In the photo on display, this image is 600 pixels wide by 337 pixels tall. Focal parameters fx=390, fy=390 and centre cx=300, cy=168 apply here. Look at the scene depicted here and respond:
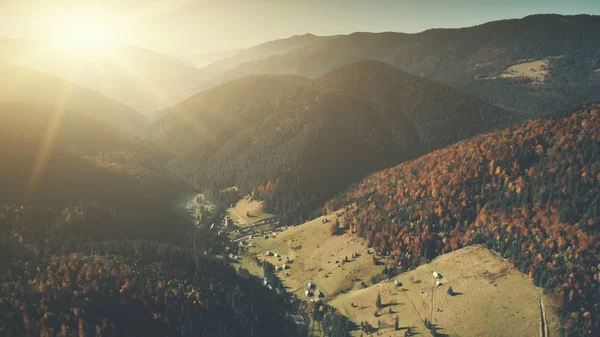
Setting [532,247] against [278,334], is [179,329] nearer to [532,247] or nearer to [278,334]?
[278,334]

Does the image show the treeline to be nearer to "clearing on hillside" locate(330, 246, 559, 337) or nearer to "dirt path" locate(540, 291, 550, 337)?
"clearing on hillside" locate(330, 246, 559, 337)

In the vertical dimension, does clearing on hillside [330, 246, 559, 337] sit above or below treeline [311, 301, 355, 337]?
above

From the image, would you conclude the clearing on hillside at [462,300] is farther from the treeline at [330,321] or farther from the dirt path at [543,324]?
the treeline at [330,321]

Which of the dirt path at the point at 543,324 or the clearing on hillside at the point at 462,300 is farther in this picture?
the clearing on hillside at the point at 462,300

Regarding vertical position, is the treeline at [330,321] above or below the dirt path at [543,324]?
below

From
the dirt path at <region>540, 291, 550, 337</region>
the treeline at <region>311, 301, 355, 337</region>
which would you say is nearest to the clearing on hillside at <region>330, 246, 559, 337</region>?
the dirt path at <region>540, 291, 550, 337</region>

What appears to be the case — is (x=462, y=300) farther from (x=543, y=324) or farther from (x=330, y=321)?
(x=330, y=321)

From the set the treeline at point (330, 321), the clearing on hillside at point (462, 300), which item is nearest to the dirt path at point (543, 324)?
the clearing on hillside at point (462, 300)

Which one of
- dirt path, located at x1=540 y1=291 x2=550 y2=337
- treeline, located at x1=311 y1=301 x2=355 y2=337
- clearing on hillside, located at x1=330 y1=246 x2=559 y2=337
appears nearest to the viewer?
dirt path, located at x1=540 y1=291 x2=550 y2=337

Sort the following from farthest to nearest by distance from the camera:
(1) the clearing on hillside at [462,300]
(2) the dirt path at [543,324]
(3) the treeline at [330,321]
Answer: (3) the treeline at [330,321] < (1) the clearing on hillside at [462,300] < (2) the dirt path at [543,324]

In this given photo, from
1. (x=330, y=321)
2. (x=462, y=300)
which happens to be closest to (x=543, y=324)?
(x=462, y=300)
